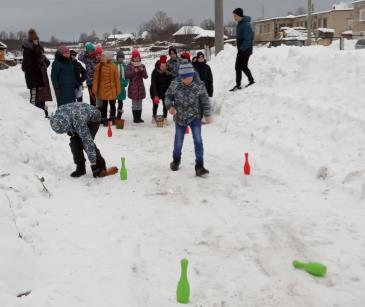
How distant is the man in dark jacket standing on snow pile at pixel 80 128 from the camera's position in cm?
739

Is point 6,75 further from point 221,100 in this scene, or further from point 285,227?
point 285,227

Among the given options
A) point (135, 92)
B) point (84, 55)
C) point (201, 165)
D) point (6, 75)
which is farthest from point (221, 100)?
point (6, 75)

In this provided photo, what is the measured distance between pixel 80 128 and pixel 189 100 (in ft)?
6.42

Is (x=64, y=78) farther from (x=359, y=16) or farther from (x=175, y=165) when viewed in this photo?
(x=359, y=16)

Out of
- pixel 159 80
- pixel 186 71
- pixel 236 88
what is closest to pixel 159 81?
pixel 159 80

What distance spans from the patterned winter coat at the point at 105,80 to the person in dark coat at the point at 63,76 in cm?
65

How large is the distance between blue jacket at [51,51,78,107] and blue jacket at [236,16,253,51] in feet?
15.6

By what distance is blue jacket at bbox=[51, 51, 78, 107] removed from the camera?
11.2 m

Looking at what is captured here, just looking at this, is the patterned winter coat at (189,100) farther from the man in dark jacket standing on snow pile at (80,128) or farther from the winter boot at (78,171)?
the winter boot at (78,171)

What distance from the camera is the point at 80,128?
7535 millimetres

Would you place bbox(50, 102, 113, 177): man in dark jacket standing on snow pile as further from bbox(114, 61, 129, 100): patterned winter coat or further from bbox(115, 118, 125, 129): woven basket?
bbox(114, 61, 129, 100): patterned winter coat

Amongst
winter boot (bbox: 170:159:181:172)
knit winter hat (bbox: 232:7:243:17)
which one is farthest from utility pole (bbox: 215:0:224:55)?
winter boot (bbox: 170:159:181:172)

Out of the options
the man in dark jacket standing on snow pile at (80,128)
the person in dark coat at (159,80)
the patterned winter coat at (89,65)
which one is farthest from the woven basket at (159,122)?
the man in dark jacket standing on snow pile at (80,128)

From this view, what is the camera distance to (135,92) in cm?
1312
